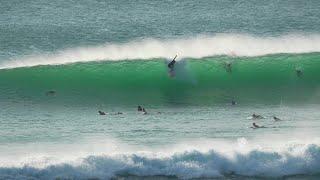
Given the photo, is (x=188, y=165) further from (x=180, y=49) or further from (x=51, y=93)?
(x=180, y=49)

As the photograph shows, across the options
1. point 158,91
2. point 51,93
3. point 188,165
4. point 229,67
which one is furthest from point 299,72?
point 188,165

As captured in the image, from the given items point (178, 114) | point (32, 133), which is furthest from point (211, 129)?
point (32, 133)

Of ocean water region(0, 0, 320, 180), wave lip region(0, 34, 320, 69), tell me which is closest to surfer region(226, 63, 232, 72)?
ocean water region(0, 0, 320, 180)

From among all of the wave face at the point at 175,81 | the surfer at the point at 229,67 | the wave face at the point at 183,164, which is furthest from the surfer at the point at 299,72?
the wave face at the point at 183,164

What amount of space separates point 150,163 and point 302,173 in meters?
3.22

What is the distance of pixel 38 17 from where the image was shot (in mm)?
38656

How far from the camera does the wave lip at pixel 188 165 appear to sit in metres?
23.0

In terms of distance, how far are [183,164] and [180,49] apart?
9504 millimetres

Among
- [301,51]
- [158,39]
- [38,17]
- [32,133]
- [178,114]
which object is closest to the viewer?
[32,133]

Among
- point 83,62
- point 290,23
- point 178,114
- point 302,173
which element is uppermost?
point 290,23

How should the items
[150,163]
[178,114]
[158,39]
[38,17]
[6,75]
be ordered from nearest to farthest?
[150,163]
[178,114]
[6,75]
[158,39]
[38,17]

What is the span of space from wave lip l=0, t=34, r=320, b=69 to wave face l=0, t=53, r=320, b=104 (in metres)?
0.82

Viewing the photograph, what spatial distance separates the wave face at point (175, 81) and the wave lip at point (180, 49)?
2.69ft

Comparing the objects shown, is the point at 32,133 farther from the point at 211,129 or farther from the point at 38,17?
the point at 38,17
